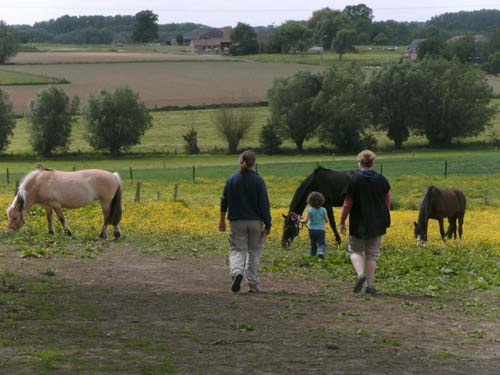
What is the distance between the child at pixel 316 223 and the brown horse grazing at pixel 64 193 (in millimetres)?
4676

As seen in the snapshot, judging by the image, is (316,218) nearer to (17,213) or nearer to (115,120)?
(17,213)

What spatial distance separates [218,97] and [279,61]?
48028 mm

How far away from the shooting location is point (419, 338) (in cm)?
959

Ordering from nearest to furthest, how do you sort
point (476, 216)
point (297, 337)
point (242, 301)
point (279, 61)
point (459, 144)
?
point (297, 337) → point (242, 301) → point (476, 216) → point (459, 144) → point (279, 61)

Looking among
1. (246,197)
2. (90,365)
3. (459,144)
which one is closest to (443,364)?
(90,365)

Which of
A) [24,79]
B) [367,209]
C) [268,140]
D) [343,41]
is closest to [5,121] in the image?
[268,140]

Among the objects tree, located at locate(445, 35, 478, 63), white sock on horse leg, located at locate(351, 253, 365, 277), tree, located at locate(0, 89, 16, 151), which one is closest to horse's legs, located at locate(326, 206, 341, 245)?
white sock on horse leg, located at locate(351, 253, 365, 277)

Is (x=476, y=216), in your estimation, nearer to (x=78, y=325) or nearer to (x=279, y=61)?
(x=78, y=325)

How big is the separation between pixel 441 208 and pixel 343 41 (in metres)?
153

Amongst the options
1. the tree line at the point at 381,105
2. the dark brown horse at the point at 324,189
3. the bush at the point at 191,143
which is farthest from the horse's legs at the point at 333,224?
the tree line at the point at 381,105

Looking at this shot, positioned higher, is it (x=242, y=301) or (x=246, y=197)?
(x=246, y=197)

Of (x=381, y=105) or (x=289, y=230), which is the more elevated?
(x=289, y=230)

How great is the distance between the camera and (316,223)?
15766mm

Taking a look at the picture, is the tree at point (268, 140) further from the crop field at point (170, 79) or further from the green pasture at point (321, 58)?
the green pasture at point (321, 58)
